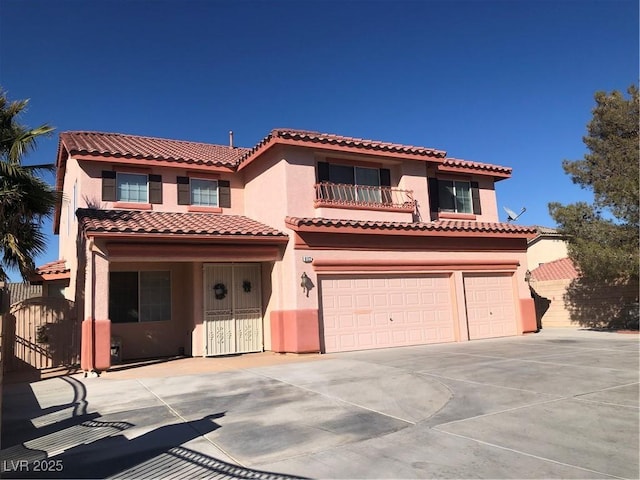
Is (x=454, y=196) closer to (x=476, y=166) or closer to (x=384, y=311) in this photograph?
(x=476, y=166)

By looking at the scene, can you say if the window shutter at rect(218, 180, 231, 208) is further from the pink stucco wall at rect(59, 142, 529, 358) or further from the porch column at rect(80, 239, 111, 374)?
the porch column at rect(80, 239, 111, 374)

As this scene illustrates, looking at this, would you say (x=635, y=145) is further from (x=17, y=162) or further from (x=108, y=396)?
(x=17, y=162)

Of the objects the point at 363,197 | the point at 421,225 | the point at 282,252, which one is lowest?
the point at 282,252

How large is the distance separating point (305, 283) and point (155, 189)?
606 centimetres

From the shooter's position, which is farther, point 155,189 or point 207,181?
point 207,181

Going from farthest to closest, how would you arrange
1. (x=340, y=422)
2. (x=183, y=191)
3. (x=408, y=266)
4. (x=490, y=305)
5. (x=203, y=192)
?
(x=490, y=305) → (x=203, y=192) → (x=183, y=191) → (x=408, y=266) → (x=340, y=422)

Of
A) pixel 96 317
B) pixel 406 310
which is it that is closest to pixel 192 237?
pixel 96 317

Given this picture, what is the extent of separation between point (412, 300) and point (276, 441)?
10473 mm

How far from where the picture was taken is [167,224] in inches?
539

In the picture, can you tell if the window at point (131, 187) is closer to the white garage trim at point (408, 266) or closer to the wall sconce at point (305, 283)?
the wall sconce at point (305, 283)

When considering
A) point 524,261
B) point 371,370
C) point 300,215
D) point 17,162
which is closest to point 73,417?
→ point 371,370

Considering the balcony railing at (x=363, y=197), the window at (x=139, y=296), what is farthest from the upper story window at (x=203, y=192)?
the balcony railing at (x=363, y=197)

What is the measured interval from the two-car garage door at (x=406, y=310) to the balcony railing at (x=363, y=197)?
231 centimetres

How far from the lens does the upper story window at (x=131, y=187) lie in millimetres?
15336
